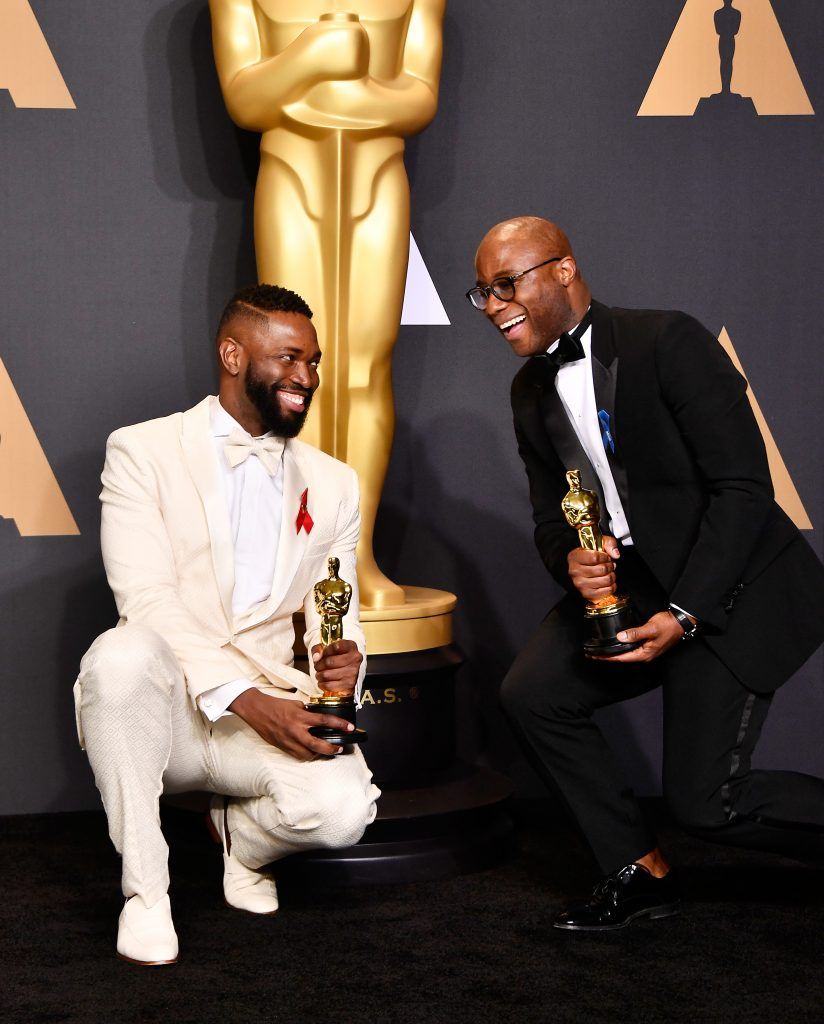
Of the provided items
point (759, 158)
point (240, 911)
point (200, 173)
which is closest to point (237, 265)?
point (200, 173)

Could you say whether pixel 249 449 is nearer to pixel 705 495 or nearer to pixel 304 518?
pixel 304 518

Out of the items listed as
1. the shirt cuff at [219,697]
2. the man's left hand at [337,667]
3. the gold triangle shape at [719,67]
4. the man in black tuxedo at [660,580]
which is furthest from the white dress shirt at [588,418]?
the gold triangle shape at [719,67]

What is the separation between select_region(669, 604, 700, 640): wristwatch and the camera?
2.62 metres

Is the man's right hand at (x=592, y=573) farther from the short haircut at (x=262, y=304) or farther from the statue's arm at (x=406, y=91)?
the statue's arm at (x=406, y=91)

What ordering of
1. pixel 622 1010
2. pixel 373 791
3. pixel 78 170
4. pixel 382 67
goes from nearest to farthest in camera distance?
pixel 622 1010 < pixel 373 791 < pixel 382 67 < pixel 78 170

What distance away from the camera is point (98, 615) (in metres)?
3.89

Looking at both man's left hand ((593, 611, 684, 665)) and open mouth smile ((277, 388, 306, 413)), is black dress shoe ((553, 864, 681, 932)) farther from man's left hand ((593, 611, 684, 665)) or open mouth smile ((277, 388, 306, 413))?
open mouth smile ((277, 388, 306, 413))

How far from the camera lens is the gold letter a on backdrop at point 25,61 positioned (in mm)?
3826

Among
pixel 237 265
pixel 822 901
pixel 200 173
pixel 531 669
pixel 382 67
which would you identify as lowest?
pixel 822 901

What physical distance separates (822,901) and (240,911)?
4.22 ft

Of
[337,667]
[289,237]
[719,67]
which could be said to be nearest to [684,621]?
[337,667]

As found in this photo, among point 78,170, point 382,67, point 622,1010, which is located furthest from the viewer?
point 78,170

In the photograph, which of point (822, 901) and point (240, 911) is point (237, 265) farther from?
point (822, 901)

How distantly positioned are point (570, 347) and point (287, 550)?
0.76 metres
